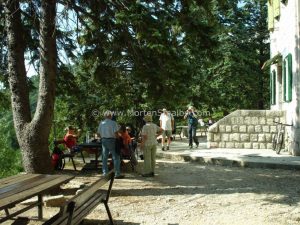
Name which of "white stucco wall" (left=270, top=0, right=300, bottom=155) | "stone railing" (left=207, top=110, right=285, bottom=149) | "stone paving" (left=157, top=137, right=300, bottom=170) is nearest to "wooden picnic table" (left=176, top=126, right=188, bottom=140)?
"stone railing" (left=207, top=110, right=285, bottom=149)

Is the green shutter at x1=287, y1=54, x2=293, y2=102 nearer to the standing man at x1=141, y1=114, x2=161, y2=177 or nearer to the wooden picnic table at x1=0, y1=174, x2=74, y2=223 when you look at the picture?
the standing man at x1=141, y1=114, x2=161, y2=177

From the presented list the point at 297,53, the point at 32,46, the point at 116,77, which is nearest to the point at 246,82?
the point at 297,53

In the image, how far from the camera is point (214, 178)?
9.98 m

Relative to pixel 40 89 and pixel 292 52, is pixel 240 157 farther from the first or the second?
pixel 40 89

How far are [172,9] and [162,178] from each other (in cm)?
382

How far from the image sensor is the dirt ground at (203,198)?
622cm

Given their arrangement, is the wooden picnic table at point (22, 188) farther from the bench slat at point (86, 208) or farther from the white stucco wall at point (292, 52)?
the white stucco wall at point (292, 52)

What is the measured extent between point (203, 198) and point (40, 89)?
3.69 m

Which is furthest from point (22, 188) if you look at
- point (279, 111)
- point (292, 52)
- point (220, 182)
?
point (279, 111)

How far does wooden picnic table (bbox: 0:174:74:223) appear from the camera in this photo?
4419 mm

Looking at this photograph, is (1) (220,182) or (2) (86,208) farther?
(1) (220,182)

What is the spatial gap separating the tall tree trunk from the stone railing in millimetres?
8214

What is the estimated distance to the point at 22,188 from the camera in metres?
5.05

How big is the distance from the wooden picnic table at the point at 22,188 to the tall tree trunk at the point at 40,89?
204 cm
